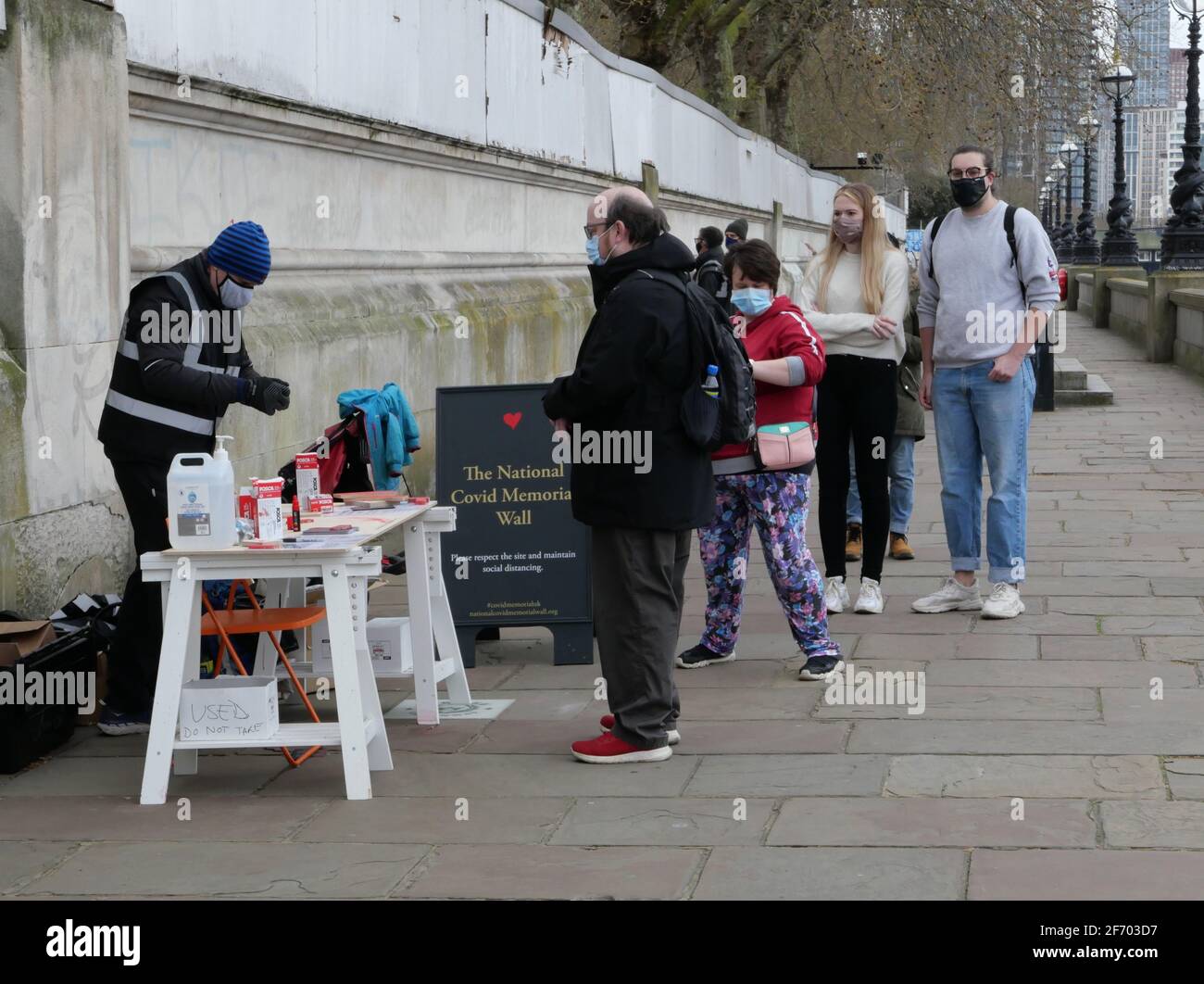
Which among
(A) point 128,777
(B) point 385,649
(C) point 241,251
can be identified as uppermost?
(C) point 241,251

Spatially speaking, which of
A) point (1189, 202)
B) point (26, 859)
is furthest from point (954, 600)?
point (1189, 202)

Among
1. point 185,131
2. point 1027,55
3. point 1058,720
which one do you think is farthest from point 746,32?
point 1058,720

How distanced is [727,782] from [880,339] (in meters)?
3.09

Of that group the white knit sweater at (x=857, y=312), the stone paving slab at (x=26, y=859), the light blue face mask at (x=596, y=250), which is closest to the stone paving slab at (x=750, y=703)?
the light blue face mask at (x=596, y=250)

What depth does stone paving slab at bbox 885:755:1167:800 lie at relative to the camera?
5438 millimetres

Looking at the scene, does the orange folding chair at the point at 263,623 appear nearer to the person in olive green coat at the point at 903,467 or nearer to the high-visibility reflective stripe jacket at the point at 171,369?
the high-visibility reflective stripe jacket at the point at 171,369

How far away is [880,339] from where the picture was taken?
27.0ft

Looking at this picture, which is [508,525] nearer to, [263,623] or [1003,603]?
[263,623]

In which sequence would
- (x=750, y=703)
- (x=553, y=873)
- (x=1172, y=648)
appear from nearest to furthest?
(x=553, y=873) → (x=750, y=703) → (x=1172, y=648)

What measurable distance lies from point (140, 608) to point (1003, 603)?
3898 mm

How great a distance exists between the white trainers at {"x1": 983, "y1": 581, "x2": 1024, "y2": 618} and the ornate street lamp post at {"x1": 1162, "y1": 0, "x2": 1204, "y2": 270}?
1980 cm

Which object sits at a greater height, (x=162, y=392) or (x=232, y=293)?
(x=232, y=293)

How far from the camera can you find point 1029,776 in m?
5.61

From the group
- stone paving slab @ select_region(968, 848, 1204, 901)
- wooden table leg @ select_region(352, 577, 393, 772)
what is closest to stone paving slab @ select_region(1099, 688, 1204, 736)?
stone paving slab @ select_region(968, 848, 1204, 901)
